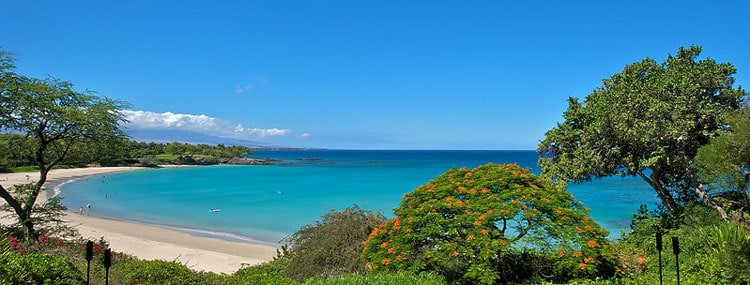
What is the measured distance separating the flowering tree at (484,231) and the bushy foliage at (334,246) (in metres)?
1.77

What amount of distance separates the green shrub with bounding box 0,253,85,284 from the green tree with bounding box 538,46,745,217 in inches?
507

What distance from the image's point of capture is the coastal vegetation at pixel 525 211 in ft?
24.8

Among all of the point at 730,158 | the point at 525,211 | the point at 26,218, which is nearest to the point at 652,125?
the point at 730,158

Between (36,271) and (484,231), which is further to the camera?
(484,231)

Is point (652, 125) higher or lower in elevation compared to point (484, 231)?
higher

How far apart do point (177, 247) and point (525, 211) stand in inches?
687

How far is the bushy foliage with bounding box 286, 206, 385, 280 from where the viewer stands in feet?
33.2

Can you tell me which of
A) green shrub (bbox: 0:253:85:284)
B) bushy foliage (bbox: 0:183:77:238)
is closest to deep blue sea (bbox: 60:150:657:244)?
bushy foliage (bbox: 0:183:77:238)

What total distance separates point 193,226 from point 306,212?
8.13m

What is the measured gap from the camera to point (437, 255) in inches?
300

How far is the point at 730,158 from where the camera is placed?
9.31 meters

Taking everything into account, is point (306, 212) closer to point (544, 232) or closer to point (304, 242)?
point (304, 242)

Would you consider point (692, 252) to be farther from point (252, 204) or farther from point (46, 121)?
point (252, 204)

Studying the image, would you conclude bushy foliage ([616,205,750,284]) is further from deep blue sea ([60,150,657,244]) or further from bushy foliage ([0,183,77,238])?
bushy foliage ([0,183,77,238])
